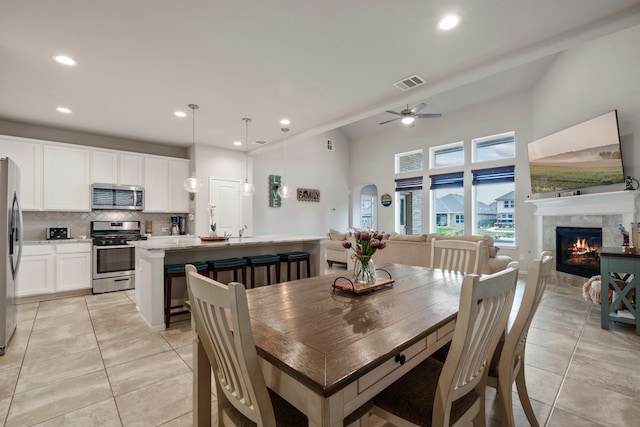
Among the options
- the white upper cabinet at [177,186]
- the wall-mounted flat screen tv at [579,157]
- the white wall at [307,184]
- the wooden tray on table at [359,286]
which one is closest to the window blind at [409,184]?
the white wall at [307,184]

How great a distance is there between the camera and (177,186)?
5902 mm

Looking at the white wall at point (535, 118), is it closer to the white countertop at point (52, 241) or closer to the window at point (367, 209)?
the window at point (367, 209)

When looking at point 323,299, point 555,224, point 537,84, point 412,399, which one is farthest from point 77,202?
point 537,84

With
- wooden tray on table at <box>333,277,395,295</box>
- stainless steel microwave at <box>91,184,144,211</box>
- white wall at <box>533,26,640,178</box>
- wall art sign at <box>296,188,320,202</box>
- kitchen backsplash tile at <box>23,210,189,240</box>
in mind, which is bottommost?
wooden tray on table at <box>333,277,395,295</box>

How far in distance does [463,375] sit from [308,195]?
7542mm

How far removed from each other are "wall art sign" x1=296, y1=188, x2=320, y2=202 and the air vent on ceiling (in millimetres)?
5151

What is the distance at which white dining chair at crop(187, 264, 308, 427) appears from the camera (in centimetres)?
93

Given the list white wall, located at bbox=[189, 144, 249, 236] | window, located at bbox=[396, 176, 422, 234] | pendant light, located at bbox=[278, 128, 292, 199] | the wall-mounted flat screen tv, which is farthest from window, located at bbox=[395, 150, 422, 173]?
white wall, located at bbox=[189, 144, 249, 236]

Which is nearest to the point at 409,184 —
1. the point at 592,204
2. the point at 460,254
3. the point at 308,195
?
the point at 308,195

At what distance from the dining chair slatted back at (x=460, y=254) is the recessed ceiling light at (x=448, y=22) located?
1805mm

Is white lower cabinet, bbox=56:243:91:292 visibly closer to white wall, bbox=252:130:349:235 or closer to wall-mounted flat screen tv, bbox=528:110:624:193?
white wall, bbox=252:130:349:235

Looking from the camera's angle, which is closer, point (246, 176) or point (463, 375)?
point (463, 375)

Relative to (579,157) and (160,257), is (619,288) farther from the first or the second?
(160,257)

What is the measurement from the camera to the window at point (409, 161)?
8.29 m
